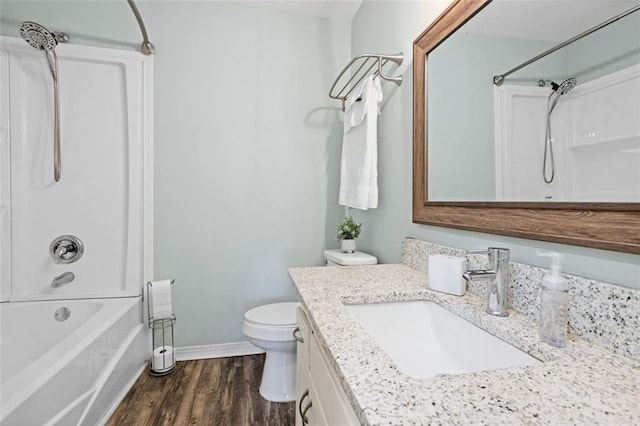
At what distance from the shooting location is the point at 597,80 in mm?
644

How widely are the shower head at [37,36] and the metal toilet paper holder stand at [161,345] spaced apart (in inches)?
59.9

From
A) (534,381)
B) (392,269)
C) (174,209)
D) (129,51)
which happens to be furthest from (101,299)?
(534,381)

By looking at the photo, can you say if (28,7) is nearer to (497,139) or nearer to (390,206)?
(390,206)

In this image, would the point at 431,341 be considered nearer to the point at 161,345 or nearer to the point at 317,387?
the point at 317,387

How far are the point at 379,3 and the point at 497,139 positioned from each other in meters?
1.33

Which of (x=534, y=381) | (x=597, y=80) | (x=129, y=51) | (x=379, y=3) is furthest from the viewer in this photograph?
(x=129, y=51)

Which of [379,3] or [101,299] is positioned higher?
[379,3]

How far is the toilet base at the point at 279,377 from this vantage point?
5.35ft

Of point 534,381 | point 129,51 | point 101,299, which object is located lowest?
point 101,299

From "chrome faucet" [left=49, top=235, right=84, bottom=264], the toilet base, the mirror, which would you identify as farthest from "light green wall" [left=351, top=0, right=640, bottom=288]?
"chrome faucet" [left=49, top=235, right=84, bottom=264]

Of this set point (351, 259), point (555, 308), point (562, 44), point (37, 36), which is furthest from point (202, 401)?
point (37, 36)

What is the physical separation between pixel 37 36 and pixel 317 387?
2316mm

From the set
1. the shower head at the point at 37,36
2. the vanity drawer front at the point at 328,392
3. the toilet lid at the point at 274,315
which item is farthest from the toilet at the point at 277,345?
the shower head at the point at 37,36

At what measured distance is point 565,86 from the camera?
71 cm
